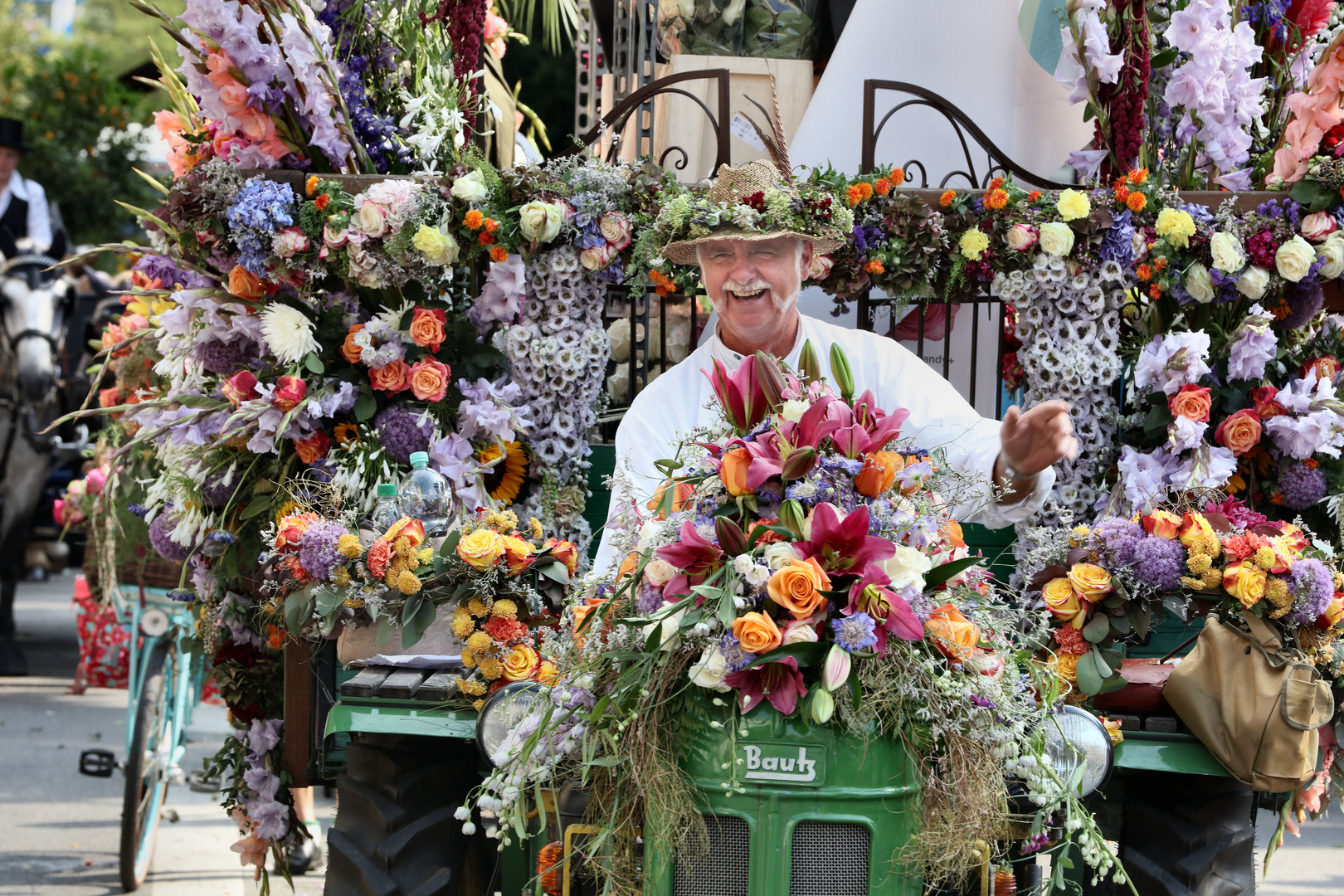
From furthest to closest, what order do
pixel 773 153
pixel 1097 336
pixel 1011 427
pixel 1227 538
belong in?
pixel 773 153, pixel 1097 336, pixel 1227 538, pixel 1011 427

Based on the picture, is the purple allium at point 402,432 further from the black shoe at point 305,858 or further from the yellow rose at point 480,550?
the black shoe at point 305,858

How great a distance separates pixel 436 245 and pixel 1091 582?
210 centimetres

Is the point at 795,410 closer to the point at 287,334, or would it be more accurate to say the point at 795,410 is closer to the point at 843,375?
the point at 843,375

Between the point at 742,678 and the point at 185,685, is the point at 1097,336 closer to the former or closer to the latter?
the point at 742,678

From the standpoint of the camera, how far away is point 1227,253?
4.12m

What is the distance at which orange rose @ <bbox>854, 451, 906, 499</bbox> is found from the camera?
8.48ft

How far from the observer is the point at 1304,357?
443 centimetres

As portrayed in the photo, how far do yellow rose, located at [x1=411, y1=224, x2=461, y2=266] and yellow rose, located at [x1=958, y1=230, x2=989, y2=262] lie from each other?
5.06ft

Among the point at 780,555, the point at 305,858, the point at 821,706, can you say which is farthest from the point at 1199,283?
the point at 305,858

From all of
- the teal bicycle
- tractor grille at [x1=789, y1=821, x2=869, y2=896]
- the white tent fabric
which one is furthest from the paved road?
tractor grille at [x1=789, y1=821, x2=869, y2=896]

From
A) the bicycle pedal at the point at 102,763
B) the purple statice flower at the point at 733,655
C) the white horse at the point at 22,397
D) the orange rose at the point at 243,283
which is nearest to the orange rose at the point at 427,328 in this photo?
the orange rose at the point at 243,283

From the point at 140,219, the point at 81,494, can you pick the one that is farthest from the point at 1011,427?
the point at 81,494

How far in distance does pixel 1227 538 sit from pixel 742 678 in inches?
63.0

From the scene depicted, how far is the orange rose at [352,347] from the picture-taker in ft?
14.3
